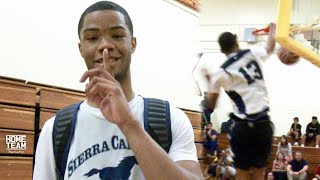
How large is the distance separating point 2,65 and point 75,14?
5.37 feet

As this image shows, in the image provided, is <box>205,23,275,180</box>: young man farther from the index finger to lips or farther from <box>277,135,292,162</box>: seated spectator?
<box>277,135,292,162</box>: seated spectator

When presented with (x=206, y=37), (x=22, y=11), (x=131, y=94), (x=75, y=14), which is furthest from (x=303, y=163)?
(x=131, y=94)

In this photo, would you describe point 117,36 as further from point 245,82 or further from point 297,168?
point 297,168

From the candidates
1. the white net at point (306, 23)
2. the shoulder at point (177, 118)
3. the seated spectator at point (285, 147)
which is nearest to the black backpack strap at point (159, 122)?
the shoulder at point (177, 118)

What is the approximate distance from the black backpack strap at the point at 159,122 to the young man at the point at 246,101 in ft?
9.66

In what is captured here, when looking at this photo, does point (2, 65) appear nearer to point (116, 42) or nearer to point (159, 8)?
point (159, 8)

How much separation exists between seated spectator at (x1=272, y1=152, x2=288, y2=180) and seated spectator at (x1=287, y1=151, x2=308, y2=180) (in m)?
0.19

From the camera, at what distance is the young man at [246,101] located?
179 inches

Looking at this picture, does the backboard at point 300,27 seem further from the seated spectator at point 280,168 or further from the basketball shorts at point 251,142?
the seated spectator at point 280,168

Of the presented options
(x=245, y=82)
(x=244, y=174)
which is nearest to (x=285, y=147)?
(x=244, y=174)

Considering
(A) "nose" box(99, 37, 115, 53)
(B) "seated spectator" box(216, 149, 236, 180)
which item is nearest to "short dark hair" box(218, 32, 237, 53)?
(A) "nose" box(99, 37, 115, 53)

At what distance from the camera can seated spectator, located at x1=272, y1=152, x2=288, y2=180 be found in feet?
45.8

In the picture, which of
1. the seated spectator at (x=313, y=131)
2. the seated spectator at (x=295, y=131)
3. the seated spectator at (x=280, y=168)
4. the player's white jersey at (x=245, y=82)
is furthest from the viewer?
the seated spectator at (x=295, y=131)

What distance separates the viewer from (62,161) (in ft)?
5.39
